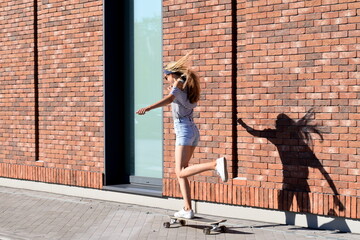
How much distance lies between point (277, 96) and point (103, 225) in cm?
275

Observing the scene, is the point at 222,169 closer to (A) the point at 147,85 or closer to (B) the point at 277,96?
(B) the point at 277,96

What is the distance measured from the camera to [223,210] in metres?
9.10

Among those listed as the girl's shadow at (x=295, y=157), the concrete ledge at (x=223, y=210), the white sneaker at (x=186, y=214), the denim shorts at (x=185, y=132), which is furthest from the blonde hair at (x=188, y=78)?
the concrete ledge at (x=223, y=210)

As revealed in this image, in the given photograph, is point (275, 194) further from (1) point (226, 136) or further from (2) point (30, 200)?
(2) point (30, 200)

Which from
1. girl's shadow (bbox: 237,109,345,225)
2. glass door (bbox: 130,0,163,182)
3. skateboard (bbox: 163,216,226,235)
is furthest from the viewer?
glass door (bbox: 130,0,163,182)

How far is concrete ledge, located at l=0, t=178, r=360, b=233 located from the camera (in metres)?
8.00

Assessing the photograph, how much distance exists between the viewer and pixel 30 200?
35.5 feet

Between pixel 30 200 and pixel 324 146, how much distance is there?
16.7 ft

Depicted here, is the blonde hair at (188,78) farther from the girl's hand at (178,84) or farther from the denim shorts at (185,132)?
the denim shorts at (185,132)

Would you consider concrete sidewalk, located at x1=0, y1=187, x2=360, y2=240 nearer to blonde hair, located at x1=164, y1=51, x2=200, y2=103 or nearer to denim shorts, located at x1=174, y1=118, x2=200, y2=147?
denim shorts, located at x1=174, y1=118, x2=200, y2=147

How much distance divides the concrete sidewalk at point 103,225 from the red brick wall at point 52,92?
0.99 m

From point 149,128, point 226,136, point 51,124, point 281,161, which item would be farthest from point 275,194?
point 51,124

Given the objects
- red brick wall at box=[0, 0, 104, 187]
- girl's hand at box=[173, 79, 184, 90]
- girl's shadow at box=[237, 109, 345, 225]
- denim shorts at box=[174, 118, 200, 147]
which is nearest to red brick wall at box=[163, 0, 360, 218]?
girl's shadow at box=[237, 109, 345, 225]

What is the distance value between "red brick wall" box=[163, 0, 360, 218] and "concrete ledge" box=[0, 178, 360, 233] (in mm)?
106
